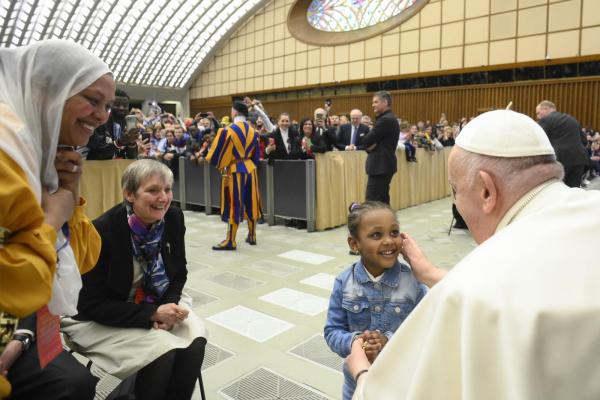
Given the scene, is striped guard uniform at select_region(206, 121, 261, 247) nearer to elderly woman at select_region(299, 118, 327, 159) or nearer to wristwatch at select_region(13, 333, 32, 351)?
elderly woman at select_region(299, 118, 327, 159)

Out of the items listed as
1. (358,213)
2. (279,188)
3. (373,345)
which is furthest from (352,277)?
(279,188)

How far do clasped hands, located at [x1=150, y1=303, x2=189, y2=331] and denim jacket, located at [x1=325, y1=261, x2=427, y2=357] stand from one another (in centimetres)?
66

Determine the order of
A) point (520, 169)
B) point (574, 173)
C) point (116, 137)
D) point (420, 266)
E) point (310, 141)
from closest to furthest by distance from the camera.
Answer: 1. point (520, 169)
2. point (420, 266)
3. point (116, 137)
4. point (574, 173)
5. point (310, 141)

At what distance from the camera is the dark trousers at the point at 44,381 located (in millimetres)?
→ 1463

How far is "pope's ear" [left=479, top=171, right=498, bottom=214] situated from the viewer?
105 cm

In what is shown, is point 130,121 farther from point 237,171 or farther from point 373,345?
point 373,345

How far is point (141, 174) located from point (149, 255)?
1.23ft

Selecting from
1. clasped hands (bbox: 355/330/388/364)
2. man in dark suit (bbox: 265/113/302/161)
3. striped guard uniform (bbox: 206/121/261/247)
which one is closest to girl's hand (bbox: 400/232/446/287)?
clasped hands (bbox: 355/330/388/364)

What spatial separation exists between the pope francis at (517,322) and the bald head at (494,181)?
58 millimetres

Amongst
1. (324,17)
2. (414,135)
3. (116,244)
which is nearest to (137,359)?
(116,244)

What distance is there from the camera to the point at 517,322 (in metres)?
0.67

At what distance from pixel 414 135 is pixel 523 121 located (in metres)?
8.90

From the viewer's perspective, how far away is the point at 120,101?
3.90m

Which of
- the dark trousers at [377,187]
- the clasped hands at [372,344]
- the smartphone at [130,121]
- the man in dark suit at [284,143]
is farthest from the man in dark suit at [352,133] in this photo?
the clasped hands at [372,344]
